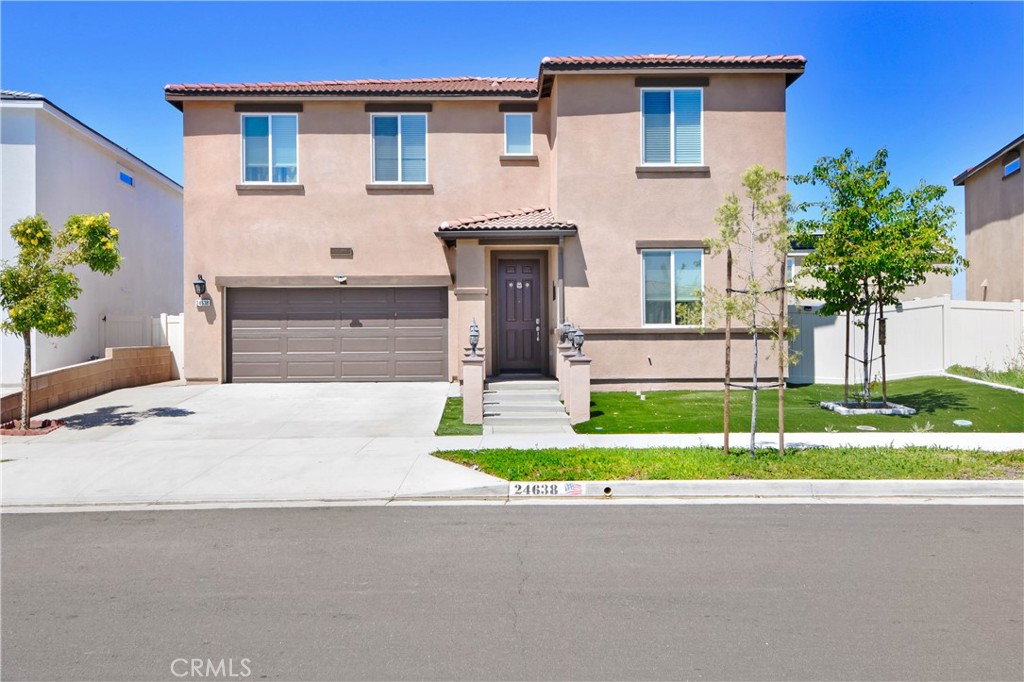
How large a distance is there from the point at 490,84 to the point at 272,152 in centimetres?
542

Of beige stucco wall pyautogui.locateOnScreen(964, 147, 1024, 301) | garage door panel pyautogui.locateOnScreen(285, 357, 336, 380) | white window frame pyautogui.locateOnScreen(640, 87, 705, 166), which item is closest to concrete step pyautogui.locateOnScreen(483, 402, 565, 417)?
garage door panel pyautogui.locateOnScreen(285, 357, 336, 380)

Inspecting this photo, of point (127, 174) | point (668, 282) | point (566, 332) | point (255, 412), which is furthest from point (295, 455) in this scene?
point (127, 174)

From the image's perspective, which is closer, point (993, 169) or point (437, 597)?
point (437, 597)

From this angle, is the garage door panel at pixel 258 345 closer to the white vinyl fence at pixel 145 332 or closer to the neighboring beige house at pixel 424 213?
the neighboring beige house at pixel 424 213

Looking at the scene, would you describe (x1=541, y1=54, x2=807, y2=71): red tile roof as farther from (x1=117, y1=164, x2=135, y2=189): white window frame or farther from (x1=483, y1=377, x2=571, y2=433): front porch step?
(x1=117, y1=164, x2=135, y2=189): white window frame

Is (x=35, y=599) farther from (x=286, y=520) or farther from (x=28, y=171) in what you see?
(x=28, y=171)

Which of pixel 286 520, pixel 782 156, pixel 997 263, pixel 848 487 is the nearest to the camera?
pixel 286 520

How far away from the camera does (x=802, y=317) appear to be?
56.1 ft

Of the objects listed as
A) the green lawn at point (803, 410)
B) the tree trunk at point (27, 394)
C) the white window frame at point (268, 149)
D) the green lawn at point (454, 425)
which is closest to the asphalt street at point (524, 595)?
the green lawn at point (454, 425)

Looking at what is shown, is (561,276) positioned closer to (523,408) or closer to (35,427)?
(523,408)

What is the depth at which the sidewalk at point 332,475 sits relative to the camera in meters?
8.27

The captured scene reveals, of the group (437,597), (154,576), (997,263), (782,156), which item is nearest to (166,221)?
(782,156)

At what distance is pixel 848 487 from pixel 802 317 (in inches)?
378

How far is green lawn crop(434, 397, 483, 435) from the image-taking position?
39.4 feet
